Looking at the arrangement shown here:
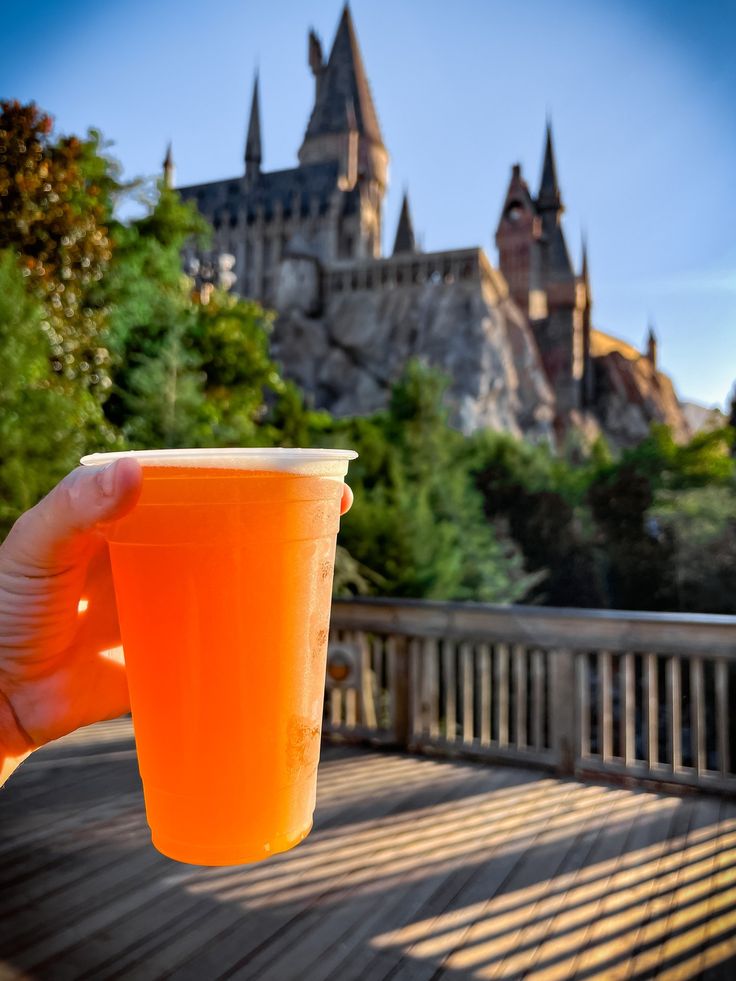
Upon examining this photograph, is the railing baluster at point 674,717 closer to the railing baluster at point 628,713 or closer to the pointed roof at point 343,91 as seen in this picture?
the railing baluster at point 628,713

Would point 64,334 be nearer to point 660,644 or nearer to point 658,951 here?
point 660,644

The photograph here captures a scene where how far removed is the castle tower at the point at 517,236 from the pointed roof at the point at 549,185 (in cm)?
197

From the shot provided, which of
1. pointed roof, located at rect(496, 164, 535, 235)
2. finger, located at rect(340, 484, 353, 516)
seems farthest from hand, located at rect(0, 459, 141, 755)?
pointed roof, located at rect(496, 164, 535, 235)

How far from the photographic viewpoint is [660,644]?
12.0 ft

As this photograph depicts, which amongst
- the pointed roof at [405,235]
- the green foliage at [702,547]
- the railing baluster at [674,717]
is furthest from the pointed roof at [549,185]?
the railing baluster at [674,717]

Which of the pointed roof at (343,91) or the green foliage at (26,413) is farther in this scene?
the pointed roof at (343,91)

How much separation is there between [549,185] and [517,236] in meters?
7.52

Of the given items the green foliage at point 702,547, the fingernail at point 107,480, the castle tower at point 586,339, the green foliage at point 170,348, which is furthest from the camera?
the castle tower at point 586,339

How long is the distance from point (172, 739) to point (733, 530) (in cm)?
2211

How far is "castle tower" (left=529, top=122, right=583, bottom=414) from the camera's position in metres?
41.9

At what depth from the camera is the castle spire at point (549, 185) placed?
5069 centimetres

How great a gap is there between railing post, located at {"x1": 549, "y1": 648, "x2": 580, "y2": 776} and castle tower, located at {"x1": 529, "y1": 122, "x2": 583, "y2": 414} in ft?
126

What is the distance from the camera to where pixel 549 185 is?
51531mm

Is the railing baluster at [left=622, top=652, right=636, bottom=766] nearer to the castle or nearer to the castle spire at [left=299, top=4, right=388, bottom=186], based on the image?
the castle
